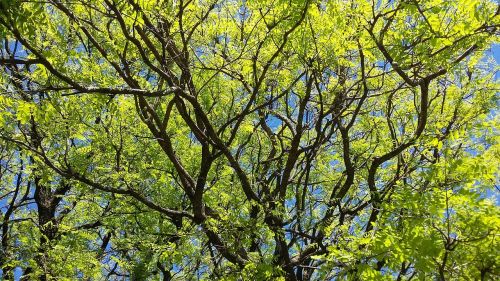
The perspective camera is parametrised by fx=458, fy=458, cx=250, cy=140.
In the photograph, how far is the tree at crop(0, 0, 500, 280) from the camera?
4727 millimetres

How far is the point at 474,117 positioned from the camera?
27.7ft

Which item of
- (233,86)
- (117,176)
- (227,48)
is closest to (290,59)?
(227,48)

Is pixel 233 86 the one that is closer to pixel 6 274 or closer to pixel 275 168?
pixel 275 168

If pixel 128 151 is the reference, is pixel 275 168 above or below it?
below

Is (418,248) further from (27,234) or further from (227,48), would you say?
(27,234)

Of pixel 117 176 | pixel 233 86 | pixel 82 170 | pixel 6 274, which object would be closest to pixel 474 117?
pixel 233 86

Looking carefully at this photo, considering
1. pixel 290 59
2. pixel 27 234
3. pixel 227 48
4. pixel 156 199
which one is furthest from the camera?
pixel 27 234

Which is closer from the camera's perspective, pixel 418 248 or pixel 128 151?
pixel 418 248

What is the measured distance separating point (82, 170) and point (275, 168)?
376cm

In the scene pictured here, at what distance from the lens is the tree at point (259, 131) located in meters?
4.73

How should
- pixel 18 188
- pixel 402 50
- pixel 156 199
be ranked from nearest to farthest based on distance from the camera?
pixel 402 50, pixel 156 199, pixel 18 188

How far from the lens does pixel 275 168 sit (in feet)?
31.0

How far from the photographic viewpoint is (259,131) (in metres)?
10.9

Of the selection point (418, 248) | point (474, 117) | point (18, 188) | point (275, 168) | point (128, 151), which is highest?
point (18, 188)
